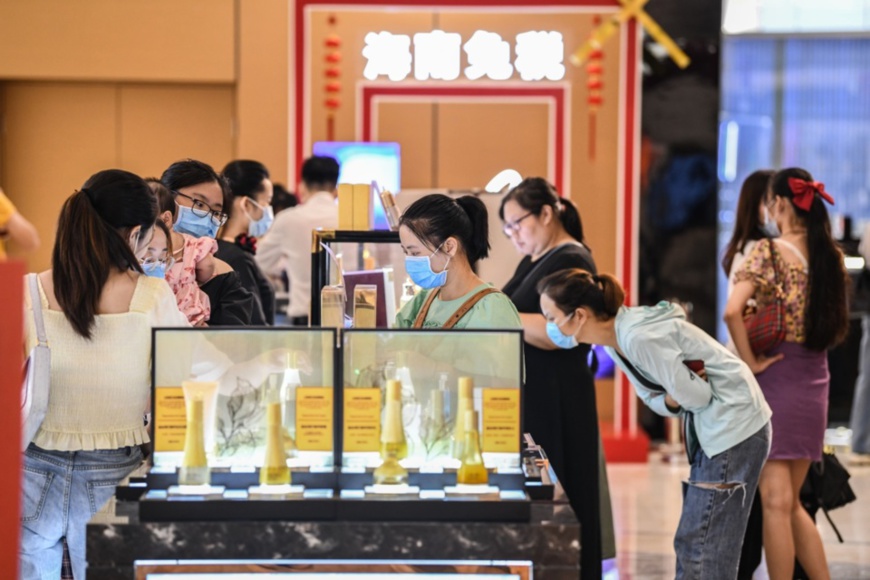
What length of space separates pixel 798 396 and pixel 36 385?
8.64ft

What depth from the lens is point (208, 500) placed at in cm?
232

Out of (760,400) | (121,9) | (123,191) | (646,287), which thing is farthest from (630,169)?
(123,191)

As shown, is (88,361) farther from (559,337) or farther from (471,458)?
(559,337)

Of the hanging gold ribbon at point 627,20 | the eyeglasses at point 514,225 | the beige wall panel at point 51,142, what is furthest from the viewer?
the beige wall panel at point 51,142

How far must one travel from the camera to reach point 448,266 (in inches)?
125

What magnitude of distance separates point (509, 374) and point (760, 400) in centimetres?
132

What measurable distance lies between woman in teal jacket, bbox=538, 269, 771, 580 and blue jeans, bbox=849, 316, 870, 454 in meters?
3.76

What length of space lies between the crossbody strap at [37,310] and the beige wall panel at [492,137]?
16.7 ft

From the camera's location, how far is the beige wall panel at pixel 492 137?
7.64 m

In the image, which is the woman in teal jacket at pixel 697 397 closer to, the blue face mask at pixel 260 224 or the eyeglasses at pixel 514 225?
the eyeglasses at pixel 514 225

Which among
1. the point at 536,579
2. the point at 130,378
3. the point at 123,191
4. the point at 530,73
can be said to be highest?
the point at 530,73

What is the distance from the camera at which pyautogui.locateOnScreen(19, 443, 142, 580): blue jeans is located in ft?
9.11

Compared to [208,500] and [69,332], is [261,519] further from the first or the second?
[69,332]

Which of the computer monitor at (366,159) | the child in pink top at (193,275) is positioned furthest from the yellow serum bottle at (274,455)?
the computer monitor at (366,159)
